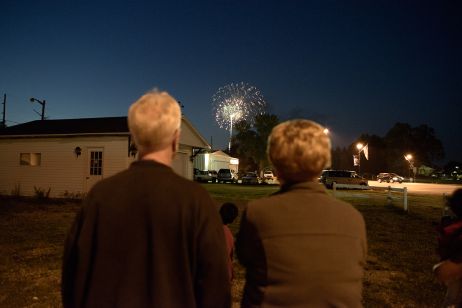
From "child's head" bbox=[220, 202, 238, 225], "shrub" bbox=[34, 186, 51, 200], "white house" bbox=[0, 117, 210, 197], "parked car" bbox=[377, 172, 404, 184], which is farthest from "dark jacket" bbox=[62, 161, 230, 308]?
"parked car" bbox=[377, 172, 404, 184]

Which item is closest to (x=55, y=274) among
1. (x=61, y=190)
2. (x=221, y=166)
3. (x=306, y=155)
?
(x=306, y=155)

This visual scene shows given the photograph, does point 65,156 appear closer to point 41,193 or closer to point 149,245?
point 41,193

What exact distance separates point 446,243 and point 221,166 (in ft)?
202

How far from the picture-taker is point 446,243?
8.53 feet

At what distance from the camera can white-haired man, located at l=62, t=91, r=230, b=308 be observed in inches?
72.6

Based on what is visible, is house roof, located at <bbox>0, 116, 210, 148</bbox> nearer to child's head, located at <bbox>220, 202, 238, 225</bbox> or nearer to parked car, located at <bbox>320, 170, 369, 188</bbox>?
parked car, located at <bbox>320, 170, 369, 188</bbox>

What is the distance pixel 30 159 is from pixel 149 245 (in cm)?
2327

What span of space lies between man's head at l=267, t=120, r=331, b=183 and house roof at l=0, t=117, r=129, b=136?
18650 millimetres

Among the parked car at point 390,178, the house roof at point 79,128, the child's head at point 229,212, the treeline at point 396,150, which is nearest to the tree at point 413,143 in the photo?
the treeline at point 396,150

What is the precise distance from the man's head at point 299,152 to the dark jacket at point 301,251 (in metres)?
0.09

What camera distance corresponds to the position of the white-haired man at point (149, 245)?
6.05 ft

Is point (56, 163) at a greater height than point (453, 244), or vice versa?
point (56, 163)

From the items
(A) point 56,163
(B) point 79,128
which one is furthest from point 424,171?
(A) point 56,163

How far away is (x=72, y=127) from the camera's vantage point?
2314 cm
